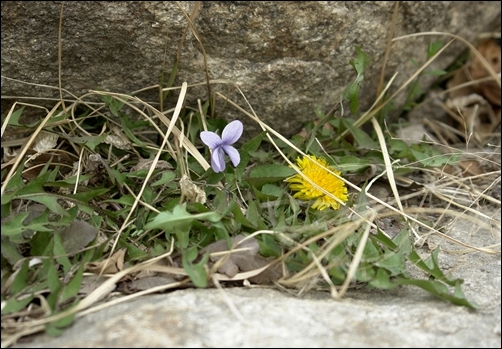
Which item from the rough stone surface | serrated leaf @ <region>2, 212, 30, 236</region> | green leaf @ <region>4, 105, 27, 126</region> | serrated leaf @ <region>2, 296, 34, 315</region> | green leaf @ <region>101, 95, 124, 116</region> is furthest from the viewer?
green leaf @ <region>101, 95, 124, 116</region>

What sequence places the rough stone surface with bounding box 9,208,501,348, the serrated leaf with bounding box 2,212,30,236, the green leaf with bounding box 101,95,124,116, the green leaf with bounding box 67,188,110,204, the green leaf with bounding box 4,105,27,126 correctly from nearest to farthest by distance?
the rough stone surface with bounding box 9,208,501,348 → the serrated leaf with bounding box 2,212,30,236 → the green leaf with bounding box 67,188,110,204 → the green leaf with bounding box 4,105,27,126 → the green leaf with bounding box 101,95,124,116

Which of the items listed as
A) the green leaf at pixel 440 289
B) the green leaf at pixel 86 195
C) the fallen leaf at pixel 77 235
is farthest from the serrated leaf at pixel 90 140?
the green leaf at pixel 440 289

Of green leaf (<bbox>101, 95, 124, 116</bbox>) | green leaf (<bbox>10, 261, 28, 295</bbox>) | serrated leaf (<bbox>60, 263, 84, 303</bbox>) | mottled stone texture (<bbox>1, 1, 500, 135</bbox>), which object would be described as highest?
mottled stone texture (<bbox>1, 1, 500, 135</bbox>)

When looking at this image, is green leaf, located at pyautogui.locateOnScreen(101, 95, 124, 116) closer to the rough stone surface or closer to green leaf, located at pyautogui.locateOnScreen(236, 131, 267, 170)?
green leaf, located at pyautogui.locateOnScreen(236, 131, 267, 170)

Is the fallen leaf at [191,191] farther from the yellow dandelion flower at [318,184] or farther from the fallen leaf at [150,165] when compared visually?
the yellow dandelion flower at [318,184]

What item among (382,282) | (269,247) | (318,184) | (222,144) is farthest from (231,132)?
(382,282)

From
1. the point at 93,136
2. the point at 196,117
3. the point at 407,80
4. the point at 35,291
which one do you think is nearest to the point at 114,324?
the point at 35,291

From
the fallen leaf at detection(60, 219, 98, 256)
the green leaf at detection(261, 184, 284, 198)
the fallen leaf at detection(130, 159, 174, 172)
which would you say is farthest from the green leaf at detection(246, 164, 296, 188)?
the fallen leaf at detection(60, 219, 98, 256)
